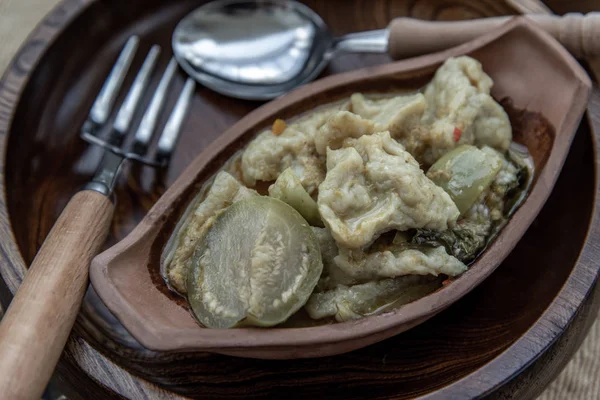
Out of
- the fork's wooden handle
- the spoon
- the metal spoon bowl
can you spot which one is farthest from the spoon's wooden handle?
the fork's wooden handle

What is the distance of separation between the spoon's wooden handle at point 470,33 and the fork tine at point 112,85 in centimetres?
108

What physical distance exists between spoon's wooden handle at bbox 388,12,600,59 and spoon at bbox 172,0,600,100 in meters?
0.04

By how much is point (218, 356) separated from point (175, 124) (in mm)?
1002

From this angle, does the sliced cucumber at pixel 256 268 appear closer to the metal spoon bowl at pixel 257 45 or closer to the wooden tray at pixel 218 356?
the wooden tray at pixel 218 356

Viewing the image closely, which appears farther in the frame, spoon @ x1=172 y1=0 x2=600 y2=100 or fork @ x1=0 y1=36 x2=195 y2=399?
spoon @ x1=172 y1=0 x2=600 y2=100

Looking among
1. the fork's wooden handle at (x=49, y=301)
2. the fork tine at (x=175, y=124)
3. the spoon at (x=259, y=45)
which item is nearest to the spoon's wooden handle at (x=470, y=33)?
the spoon at (x=259, y=45)

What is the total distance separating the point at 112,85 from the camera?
2.45 meters

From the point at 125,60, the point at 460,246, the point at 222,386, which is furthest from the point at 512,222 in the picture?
the point at 125,60

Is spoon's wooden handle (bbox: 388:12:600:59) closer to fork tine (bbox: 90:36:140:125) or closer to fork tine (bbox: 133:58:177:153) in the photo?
fork tine (bbox: 133:58:177:153)

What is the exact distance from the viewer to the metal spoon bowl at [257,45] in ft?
8.47

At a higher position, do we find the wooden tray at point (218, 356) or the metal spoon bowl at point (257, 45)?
the metal spoon bowl at point (257, 45)

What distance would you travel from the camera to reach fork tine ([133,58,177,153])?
7.74 feet

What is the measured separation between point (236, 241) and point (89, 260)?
1.53 ft

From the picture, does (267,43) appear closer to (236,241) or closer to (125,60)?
(125,60)
